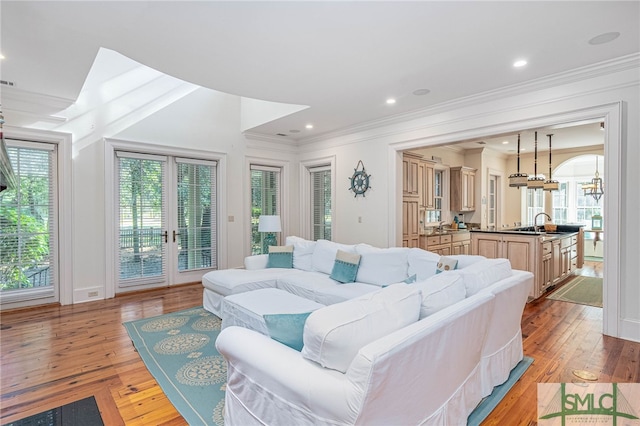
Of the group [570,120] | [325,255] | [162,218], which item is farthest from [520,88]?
[162,218]

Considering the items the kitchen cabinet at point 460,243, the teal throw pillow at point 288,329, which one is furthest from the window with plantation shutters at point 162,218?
the kitchen cabinet at point 460,243

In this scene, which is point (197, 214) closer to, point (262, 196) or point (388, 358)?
point (262, 196)

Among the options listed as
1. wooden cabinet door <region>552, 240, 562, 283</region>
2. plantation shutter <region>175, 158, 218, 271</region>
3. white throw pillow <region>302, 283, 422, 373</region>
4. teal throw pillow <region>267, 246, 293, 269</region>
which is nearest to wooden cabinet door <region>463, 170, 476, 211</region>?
wooden cabinet door <region>552, 240, 562, 283</region>

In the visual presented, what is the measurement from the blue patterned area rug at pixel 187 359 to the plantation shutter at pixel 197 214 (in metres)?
1.76

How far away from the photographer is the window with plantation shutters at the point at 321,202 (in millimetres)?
6566

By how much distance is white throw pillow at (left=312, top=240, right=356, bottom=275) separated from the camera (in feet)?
14.1

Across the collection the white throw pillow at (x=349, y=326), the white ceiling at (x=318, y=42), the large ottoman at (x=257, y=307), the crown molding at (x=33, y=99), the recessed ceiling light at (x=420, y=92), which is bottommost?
the large ottoman at (x=257, y=307)

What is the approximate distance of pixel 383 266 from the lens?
3.73 metres

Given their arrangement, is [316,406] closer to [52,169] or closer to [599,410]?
[599,410]

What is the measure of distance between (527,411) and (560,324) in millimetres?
2088

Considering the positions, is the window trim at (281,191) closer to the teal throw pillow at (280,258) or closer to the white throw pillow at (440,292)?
the teal throw pillow at (280,258)

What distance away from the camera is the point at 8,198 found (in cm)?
414

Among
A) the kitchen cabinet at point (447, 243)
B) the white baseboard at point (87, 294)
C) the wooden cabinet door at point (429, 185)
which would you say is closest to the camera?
the white baseboard at point (87, 294)
